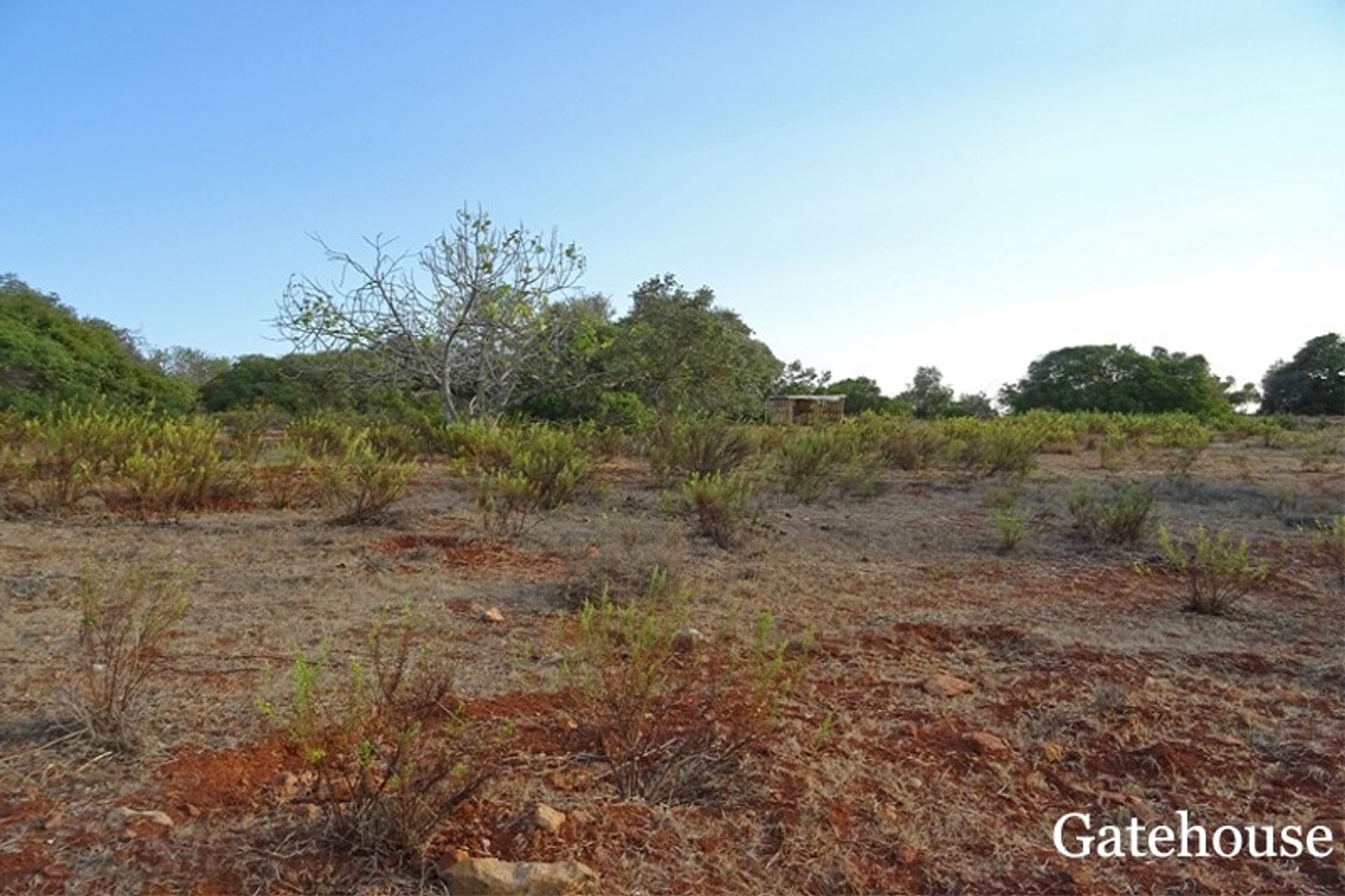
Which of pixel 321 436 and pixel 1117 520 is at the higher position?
pixel 321 436

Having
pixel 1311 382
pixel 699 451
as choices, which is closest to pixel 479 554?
pixel 699 451

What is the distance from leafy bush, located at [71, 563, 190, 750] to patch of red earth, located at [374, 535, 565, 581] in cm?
199

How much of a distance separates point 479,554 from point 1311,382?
39.8m

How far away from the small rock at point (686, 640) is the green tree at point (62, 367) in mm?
13989

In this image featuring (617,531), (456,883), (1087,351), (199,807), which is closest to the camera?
(456,883)

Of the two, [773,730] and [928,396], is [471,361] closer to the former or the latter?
[773,730]

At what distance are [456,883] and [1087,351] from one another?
39.9 metres

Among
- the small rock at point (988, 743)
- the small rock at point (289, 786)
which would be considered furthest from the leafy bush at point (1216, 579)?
the small rock at point (289, 786)

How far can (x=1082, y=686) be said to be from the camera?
10.2 ft

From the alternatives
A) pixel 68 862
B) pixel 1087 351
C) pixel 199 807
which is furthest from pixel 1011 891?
pixel 1087 351

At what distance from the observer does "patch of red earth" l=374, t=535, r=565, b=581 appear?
4.92m

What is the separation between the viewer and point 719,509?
19.1ft

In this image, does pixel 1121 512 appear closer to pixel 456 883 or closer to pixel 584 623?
pixel 584 623

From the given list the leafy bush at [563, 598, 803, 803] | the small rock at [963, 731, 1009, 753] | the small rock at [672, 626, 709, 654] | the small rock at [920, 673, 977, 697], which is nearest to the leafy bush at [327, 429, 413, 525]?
the small rock at [672, 626, 709, 654]
